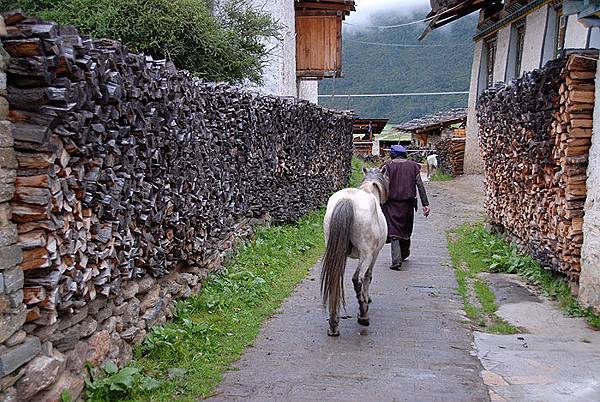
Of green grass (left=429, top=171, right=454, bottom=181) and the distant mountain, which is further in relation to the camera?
the distant mountain

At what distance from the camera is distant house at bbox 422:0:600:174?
16484mm

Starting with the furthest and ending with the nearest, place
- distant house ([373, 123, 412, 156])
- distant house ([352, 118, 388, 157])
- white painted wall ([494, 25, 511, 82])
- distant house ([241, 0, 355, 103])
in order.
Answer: distant house ([373, 123, 412, 156]), distant house ([352, 118, 388, 157]), white painted wall ([494, 25, 511, 82]), distant house ([241, 0, 355, 103])

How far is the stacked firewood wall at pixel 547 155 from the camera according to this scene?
6848 mm

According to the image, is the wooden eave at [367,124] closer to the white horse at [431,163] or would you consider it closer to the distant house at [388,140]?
the distant house at [388,140]

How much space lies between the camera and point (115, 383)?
4.38m

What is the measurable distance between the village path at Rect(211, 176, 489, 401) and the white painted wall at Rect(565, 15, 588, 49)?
898 cm

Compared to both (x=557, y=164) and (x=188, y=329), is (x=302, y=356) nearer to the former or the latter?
(x=188, y=329)

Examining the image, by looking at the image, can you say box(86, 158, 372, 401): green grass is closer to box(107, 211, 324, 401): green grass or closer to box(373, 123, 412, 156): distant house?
box(107, 211, 324, 401): green grass

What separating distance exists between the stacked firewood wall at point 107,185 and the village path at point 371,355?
1132mm

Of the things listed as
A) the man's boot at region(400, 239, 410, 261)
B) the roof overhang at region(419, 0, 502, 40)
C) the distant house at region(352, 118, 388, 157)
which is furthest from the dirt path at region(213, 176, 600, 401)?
the distant house at region(352, 118, 388, 157)

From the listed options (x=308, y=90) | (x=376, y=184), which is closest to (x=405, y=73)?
(x=308, y=90)

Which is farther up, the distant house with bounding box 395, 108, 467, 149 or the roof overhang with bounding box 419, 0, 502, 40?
the roof overhang with bounding box 419, 0, 502, 40

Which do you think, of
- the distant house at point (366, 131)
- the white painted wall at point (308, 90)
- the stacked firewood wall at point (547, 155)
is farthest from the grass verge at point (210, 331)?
the distant house at point (366, 131)

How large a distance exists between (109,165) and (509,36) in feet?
61.7
